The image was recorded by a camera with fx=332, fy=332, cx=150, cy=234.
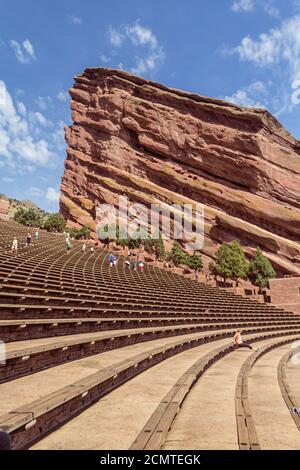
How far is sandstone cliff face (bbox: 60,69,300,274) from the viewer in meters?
61.8

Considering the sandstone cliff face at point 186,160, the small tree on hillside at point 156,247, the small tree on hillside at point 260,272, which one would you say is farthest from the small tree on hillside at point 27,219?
the small tree on hillside at point 260,272

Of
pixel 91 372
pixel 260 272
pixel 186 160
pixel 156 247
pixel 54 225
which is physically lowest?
pixel 91 372

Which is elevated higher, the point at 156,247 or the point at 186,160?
the point at 186,160

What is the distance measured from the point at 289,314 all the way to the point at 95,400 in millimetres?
31287

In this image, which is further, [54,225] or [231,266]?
[54,225]

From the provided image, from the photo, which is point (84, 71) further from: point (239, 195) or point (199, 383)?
point (199, 383)

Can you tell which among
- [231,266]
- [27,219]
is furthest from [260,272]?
[27,219]

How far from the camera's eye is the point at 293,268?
5538cm

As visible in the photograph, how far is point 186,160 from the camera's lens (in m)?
69.9

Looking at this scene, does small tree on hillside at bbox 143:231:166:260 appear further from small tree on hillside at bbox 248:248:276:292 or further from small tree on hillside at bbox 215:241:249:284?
small tree on hillside at bbox 248:248:276:292

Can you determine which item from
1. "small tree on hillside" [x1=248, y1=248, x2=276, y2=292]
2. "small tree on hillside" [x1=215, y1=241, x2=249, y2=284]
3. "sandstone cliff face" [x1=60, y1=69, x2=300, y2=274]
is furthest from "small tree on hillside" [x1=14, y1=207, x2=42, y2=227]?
"small tree on hillside" [x1=248, y1=248, x2=276, y2=292]

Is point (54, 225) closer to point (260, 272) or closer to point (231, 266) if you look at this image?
point (231, 266)

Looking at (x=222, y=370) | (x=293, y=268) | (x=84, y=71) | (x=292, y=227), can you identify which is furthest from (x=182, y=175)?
(x=222, y=370)
